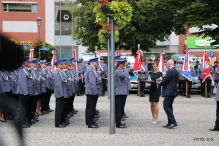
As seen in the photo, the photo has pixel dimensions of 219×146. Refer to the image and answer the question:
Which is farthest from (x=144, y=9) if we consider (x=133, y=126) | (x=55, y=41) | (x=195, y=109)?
(x=55, y=41)

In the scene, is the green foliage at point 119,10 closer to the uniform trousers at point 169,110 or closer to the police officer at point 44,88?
the uniform trousers at point 169,110

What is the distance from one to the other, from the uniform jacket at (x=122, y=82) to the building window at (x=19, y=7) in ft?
116

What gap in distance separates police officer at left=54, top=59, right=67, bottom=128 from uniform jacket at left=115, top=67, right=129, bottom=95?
4.84 feet

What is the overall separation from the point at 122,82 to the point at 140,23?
1621cm

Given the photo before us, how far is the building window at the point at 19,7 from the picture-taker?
41438 millimetres

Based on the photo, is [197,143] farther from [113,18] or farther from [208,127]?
[113,18]

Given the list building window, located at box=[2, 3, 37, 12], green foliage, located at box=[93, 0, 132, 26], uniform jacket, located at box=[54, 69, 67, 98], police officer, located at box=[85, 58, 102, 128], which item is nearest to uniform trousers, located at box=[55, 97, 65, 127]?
uniform jacket, located at box=[54, 69, 67, 98]

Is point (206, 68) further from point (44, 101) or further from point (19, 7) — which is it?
point (19, 7)

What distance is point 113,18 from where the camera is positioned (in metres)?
7.87

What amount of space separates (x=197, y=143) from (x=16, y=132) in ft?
18.1

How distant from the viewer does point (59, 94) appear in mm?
8891

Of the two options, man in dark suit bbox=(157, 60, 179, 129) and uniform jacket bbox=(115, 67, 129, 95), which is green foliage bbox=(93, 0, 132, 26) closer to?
uniform jacket bbox=(115, 67, 129, 95)

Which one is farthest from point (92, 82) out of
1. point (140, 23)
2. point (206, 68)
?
point (140, 23)

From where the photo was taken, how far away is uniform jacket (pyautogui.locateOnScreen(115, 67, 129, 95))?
353 inches
